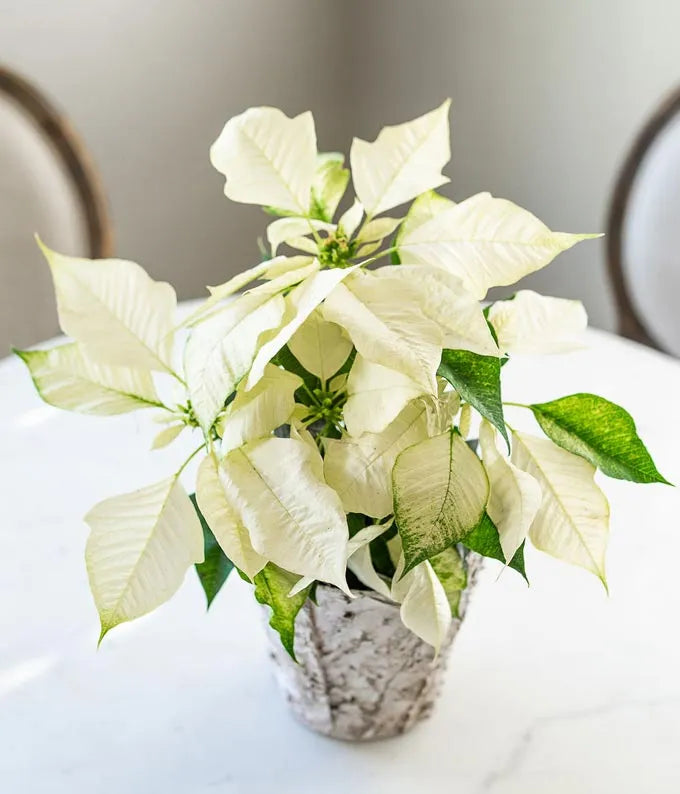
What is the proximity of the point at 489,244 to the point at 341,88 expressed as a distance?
1644 millimetres

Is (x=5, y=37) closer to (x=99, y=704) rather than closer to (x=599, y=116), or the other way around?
(x=599, y=116)

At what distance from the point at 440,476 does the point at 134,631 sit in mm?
300

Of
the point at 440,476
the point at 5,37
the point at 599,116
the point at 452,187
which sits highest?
the point at 5,37

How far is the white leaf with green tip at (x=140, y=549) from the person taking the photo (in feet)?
1.23

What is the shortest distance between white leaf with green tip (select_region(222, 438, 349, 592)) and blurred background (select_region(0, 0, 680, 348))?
4.27ft

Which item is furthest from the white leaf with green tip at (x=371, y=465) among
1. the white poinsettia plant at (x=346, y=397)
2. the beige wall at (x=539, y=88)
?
the beige wall at (x=539, y=88)

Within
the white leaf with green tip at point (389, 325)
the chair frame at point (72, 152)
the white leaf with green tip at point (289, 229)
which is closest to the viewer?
the white leaf with green tip at point (389, 325)

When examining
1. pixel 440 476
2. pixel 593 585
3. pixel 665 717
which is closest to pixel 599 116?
pixel 593 585

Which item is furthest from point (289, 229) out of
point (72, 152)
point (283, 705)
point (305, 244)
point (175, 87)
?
point (175, 87)

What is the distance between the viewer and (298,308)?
34 cm

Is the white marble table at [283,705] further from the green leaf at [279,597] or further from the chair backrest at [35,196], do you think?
the chair backrest at [35,196]

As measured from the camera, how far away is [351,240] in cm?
42

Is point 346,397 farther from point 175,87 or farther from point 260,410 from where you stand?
point 175,87

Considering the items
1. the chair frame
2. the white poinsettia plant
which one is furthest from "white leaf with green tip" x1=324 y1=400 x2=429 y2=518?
the chair frame
